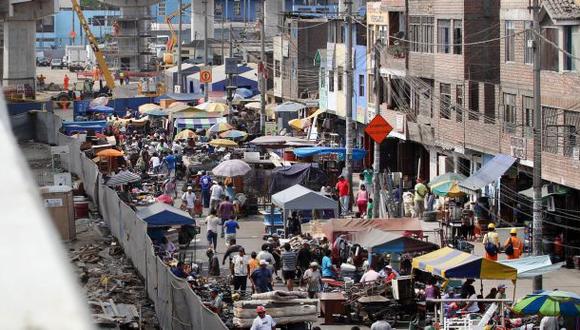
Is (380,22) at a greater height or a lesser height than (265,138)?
greater

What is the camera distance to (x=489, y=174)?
33.2m

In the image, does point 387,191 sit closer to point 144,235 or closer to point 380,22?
point 144,235

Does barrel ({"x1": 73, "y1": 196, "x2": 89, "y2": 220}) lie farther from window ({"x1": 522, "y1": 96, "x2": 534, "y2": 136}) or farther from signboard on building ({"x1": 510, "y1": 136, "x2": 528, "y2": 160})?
window ({"x1": 522, "y1": 96, "x2": 534, "y2": 136})

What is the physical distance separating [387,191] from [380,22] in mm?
16900

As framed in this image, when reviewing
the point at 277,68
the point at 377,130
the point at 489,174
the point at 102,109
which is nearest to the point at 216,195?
the point at 377,130

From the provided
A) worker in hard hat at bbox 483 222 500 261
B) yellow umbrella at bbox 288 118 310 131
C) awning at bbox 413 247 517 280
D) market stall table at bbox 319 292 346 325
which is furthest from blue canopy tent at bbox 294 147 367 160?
awning at bbox 413 247 517 280

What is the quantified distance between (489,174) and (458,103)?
7183 mm

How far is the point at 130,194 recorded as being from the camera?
126 feet

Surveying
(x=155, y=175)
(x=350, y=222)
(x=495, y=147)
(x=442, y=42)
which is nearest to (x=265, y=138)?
(x=155, y=175)

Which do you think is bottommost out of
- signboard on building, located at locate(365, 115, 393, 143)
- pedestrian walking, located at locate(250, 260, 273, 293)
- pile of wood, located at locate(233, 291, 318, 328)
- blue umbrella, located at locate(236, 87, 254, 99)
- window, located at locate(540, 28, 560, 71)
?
pedestrian walking, located at locate(250, 260, 273, 293)

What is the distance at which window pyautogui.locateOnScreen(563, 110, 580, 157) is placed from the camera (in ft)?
98.9

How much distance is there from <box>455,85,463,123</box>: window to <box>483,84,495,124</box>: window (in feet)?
5.44

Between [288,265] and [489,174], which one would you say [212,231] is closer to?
[288,265]

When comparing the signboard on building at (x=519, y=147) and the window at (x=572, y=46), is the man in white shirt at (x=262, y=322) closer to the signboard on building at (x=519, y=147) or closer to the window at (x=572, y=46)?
the window at (x=572, y=46)
